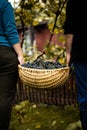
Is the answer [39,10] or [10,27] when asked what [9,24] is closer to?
[10,27]

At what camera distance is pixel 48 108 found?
7.87 metres

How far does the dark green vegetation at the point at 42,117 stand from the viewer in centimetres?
624

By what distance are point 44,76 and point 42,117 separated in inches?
99.9

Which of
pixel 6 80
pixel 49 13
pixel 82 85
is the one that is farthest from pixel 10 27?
pixel 49 13

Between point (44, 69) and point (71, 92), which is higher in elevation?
point (44, 69)

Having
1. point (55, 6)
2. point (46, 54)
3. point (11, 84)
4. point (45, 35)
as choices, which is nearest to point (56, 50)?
point (46, 54)

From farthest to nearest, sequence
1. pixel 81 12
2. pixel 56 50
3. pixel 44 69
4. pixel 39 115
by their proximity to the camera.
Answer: pixel 56 50 < pixel 39 115 < pixel 44 69 < pixel 81 12

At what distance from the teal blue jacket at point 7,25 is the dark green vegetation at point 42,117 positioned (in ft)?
6.16

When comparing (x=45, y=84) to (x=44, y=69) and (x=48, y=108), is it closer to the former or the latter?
(x=44, y=69)

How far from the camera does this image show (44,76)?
454 centimetres

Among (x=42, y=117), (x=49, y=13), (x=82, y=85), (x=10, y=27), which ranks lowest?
(x=42, y=117)

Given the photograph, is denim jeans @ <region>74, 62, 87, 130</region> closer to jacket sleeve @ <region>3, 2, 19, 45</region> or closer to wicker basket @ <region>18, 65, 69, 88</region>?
wicker basket @ <region>18, 65, 69, 88</region>

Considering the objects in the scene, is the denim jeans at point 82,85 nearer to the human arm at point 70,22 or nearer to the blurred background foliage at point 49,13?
the human arm at point 70,22

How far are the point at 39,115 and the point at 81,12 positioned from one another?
3.17m
